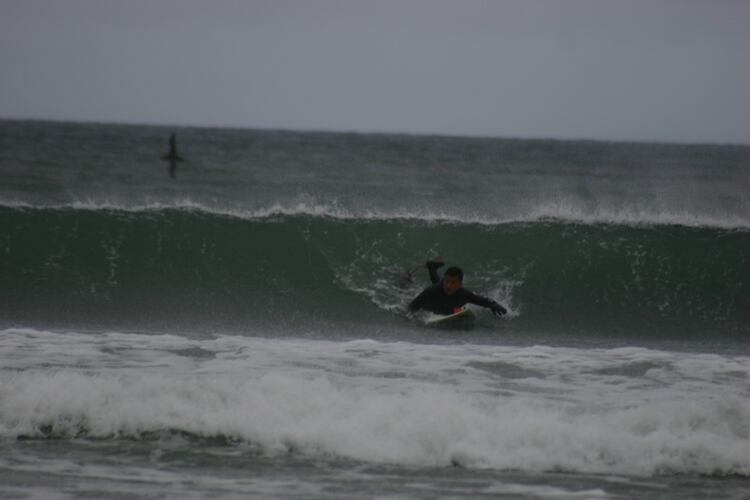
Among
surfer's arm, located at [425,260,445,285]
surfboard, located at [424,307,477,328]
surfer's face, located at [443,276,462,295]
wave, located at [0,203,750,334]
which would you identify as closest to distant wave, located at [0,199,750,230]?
wave, located at [0,203,750,334]

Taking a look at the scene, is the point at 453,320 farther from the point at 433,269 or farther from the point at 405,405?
the point at 405,405

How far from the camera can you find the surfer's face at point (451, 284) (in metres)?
13.0

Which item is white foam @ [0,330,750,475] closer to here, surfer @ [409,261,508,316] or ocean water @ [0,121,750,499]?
ocean water @ [0,121,750,499]

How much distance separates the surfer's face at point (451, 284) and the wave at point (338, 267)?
113cm

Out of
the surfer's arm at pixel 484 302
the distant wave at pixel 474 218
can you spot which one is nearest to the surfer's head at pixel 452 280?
the surfer's arm at pixel 484 302

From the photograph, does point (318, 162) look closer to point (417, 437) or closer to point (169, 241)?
point (169, 241)

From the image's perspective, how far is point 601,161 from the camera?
176ft

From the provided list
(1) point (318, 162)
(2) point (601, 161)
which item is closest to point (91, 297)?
(1) point (318, 162)

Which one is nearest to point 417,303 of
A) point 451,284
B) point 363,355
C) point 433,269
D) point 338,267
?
point 451,284

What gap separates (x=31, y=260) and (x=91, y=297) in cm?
204

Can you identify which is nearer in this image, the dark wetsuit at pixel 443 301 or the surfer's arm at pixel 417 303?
the dark wetsuit at pixel 443 301

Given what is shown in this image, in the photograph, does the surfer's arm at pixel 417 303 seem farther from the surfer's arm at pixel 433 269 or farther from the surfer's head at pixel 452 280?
the surfer's arm at pixel 433 269

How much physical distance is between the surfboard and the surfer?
92 mm

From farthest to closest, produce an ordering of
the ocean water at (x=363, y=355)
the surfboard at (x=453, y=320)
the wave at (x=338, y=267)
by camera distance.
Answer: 1. the wave at (x=338, y=267)
2. the surfboard at (x=453, y=320)
3. the ocean water at (x=363, y=355)
